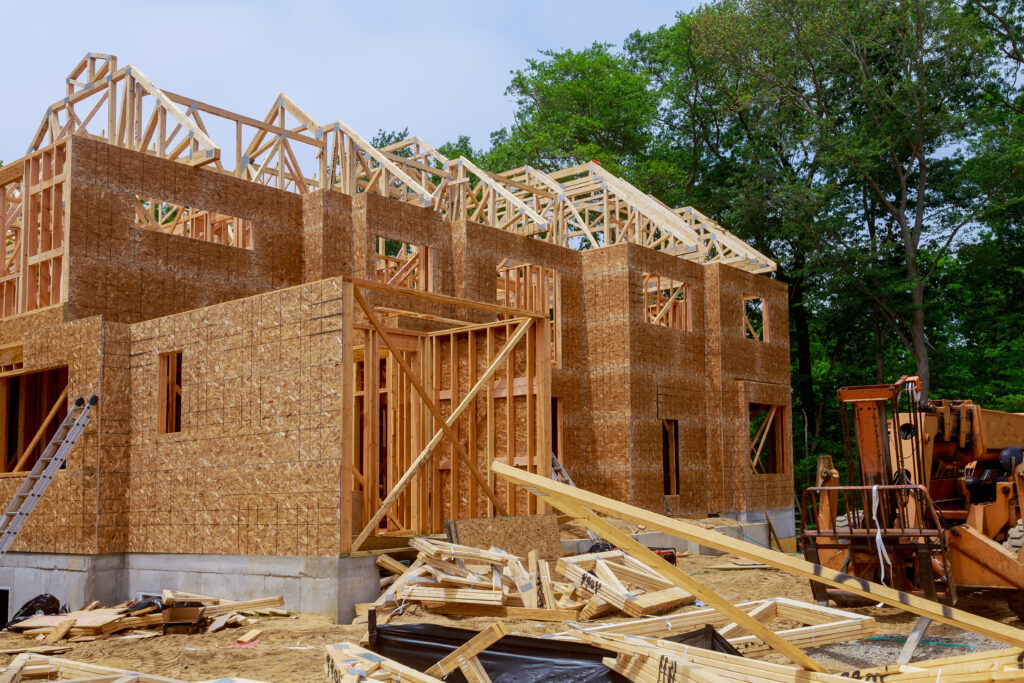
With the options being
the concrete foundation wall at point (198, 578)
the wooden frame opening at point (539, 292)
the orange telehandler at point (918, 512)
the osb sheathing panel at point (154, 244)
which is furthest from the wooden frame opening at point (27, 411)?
the orange telehandler at point (918, 512)

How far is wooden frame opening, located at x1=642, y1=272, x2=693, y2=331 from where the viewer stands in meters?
23.2

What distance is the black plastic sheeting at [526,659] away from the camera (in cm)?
608

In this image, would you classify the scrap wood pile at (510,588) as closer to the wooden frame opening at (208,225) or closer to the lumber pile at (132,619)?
the lumber pile at (132,619)

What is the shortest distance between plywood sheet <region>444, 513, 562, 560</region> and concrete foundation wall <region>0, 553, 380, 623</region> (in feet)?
3.76

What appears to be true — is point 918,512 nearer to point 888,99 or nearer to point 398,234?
point 398,234

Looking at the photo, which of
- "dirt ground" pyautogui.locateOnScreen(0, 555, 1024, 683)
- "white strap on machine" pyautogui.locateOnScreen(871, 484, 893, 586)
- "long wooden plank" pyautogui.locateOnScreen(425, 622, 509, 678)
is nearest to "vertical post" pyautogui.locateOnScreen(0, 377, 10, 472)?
"dirt ground" pyautogui.locateOnScreen(0, 555, 1024, 683)

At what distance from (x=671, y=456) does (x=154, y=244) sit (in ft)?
40.3

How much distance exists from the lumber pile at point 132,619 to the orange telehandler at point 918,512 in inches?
242

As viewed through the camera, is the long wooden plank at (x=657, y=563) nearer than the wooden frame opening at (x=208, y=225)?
Yes

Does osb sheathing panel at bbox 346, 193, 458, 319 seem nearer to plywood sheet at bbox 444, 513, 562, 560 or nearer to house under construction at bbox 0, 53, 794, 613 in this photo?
house under construction at bbox 0, 53, 794, 613

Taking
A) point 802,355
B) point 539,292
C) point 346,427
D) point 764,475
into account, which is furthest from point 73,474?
point 802,355

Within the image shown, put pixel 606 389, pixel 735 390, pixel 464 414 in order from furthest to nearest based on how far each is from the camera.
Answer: pixel 735 390 → pixel 606 389 → pixel 464 414

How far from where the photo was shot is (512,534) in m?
12.5

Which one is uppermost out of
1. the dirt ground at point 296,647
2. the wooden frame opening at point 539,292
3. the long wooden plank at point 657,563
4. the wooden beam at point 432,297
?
the wooden frame opening at point 539,292
